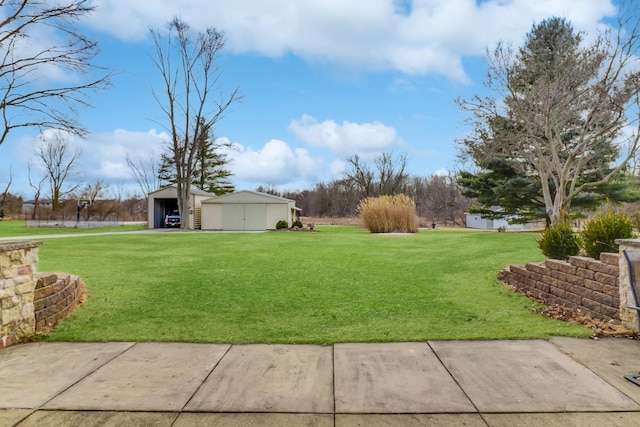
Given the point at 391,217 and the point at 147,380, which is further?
the point at 391,217

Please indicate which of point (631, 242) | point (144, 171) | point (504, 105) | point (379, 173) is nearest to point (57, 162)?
point (144, 171)

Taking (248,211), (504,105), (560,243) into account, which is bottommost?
(560,243)

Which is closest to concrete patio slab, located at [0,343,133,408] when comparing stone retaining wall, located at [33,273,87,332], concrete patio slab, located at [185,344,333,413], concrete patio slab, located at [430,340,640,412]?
stone retaining wall, located at [33,273,87,332]

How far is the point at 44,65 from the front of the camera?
8.52 metres

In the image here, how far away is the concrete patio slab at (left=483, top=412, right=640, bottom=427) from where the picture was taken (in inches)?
91.5

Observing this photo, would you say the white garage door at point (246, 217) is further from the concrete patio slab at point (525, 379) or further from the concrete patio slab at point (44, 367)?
the concrete patio slab at point (525, 379)

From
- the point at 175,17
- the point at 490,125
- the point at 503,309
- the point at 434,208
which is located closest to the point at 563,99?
the point at 490,125

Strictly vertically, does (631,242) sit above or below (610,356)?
above

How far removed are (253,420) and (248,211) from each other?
23464 mm

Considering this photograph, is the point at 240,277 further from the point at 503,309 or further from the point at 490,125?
the point at 490,125

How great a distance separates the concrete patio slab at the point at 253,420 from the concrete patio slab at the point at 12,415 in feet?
3.30

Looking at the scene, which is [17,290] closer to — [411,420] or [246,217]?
[411,420]

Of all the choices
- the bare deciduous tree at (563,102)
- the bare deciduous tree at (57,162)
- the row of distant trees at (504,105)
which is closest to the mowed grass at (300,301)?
the row of distant trees at (504,105)

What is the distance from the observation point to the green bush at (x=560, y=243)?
594cm
